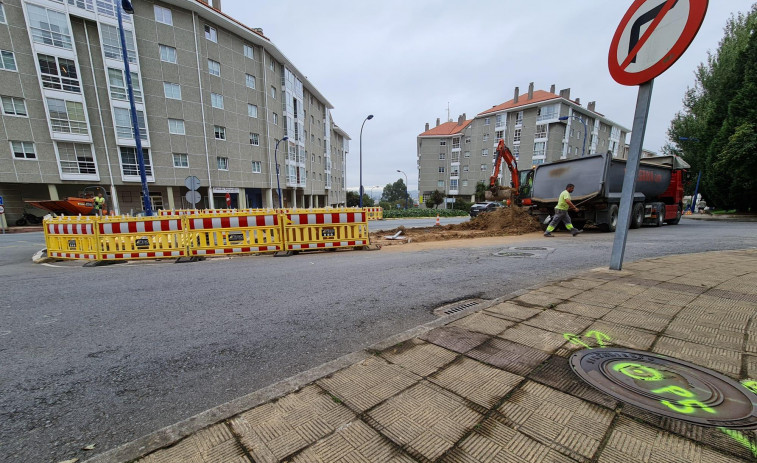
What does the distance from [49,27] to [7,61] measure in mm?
3576

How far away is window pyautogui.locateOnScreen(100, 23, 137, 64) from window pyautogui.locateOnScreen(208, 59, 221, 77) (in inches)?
208

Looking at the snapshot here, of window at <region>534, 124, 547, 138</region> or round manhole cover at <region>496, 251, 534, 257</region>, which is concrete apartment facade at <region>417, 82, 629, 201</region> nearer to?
window at <region>534, 124, 547, 138</region>

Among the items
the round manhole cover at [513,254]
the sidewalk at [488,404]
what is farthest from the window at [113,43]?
the sidewalk at [488,404]

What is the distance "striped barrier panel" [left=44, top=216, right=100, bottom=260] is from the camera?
24.8 ft

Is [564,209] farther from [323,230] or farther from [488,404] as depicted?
[488,404]

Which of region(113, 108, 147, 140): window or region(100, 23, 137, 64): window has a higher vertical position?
region(100, 23, 137, 64): window

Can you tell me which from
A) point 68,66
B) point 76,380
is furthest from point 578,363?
point 68,66

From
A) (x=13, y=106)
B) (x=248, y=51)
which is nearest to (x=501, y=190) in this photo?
(x=248, y=51)

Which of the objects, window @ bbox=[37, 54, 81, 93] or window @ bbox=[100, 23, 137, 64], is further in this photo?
window @ bbox=[100, 23, 137, 64]

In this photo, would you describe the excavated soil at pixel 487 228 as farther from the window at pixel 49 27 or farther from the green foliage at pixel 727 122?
the window at pixel 49 27

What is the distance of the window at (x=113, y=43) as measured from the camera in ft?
74.9

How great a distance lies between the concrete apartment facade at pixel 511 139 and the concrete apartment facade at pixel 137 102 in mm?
37303

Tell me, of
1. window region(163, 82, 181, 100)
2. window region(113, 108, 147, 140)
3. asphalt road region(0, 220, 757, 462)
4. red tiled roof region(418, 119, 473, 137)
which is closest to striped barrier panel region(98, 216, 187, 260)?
asphalt road region(0, 220, 757, 462)

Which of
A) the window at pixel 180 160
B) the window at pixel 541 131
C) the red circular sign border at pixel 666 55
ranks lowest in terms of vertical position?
the red circular sign border at pixel 666 55
